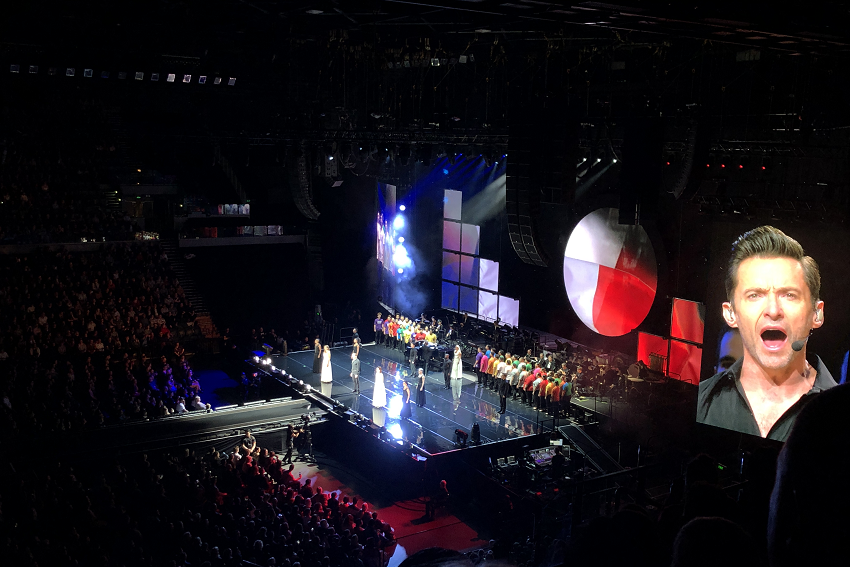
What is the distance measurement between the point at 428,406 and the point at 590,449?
424 centimetres

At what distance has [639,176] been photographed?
34.8 feet

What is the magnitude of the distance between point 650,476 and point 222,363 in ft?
47.9

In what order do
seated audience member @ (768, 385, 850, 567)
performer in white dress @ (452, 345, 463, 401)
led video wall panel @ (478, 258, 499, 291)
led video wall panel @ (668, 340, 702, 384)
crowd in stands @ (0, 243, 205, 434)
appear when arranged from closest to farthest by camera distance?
1. seated audience member @ (768, 385, 850, 567)
2. crowd in stands @ (0, 243, 205, 434)
3. led video wall panel @ (668, 340, 702, 384)
4. performer in white dress @ (452, 345, 463, 401)
5. led video wall panel @ (478, 258, 499, 291)

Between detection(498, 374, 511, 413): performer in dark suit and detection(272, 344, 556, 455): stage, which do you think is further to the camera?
detection(498, 374, 511, 413): performer in dark suit

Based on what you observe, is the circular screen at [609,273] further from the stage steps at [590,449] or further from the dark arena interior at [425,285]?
the stage steps at [590,449]

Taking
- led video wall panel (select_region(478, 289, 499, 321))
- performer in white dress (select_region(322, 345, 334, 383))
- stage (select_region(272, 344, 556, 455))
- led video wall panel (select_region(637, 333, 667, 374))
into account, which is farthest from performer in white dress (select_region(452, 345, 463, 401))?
led video wall panel (select_region(478, 289, 499, 321))

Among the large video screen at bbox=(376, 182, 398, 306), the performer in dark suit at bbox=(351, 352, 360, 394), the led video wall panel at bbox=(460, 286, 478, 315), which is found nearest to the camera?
the performer in dark suit at bbox=(351, 352, 360, 394)

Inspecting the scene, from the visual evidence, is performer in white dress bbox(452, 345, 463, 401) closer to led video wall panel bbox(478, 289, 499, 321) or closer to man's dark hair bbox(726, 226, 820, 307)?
led video wall panel bbox(478, 289, 499, 321)

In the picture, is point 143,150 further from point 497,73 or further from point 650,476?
point 650,476

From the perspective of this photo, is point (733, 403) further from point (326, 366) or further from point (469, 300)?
point (469, 300)

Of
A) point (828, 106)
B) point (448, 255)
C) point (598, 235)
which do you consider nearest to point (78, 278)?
point (448, 255)

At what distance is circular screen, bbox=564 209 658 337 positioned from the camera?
19.7 meters

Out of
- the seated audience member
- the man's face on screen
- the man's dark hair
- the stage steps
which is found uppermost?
the seated audience member

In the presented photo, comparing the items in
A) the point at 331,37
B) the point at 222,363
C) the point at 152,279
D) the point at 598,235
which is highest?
the point at 331,37
